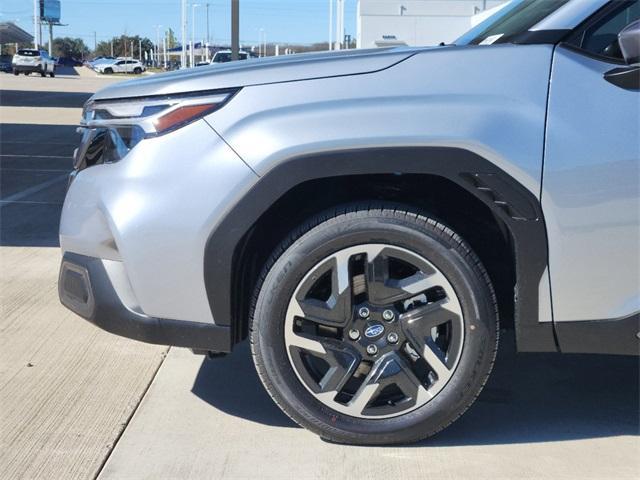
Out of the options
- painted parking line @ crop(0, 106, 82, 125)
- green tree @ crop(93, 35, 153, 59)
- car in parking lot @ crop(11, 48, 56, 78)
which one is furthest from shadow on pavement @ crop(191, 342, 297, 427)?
green tree @ crop(93, 35, 153, 59)

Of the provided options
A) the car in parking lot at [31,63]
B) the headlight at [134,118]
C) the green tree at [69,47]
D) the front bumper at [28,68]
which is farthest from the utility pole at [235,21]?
the green tree at [69,47]

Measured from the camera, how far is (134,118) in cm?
325

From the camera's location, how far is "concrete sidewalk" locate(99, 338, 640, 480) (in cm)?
315

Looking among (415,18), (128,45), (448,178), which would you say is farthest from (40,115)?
(128,45)

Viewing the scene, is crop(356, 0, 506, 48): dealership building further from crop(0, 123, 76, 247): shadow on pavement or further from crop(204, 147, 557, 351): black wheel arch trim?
crop(204, 147, 557, 351): black wheel arch trim

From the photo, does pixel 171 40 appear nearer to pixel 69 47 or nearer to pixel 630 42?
pixel 69 47

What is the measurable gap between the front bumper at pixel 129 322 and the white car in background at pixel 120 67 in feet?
243

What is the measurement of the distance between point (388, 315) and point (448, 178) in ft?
1.81

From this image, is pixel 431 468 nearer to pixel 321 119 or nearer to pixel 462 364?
pixel 462 364

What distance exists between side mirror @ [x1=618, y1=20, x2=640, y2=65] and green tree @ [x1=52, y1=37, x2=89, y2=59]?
4760 inches

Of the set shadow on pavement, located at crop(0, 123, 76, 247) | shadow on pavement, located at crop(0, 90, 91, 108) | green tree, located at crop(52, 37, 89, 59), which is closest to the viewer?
shadow on pavement, located at crop(0, 123, 76, 247)

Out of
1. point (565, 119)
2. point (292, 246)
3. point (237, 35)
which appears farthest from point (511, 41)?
point (237, 35)

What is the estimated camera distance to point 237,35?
10.8m

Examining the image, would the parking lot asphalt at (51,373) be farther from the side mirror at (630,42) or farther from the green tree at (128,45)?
the green tree at (128,45)
